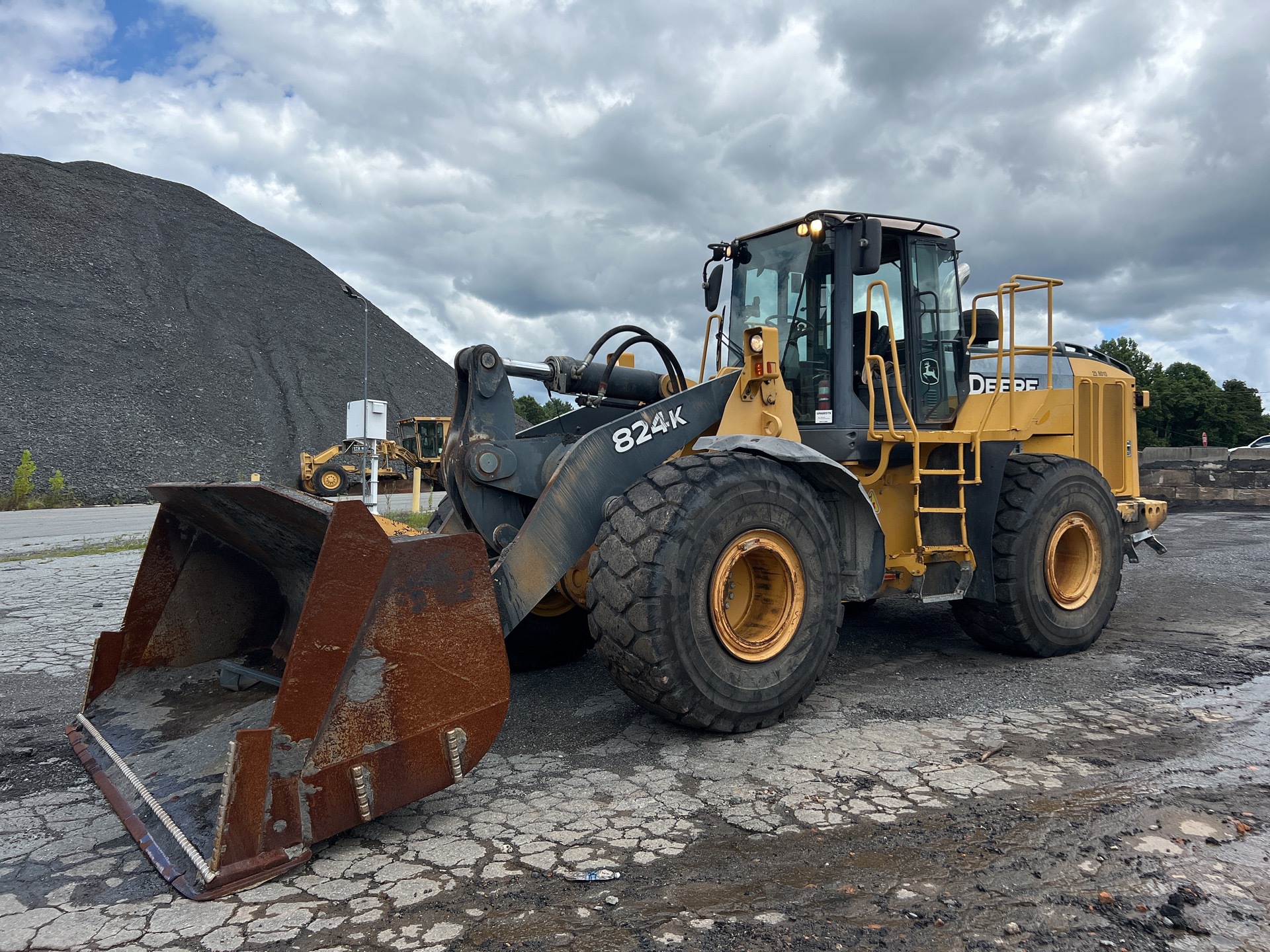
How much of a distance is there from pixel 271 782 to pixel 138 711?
56.2 inches

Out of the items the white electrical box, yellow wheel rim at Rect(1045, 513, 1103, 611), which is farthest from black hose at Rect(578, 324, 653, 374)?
the white electrical box

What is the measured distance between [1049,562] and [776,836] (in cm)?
342

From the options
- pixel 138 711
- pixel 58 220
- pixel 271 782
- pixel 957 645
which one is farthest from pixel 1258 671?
pixel 58 220

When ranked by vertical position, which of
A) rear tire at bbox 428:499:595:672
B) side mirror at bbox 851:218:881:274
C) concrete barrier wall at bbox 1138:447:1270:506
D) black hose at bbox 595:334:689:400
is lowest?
rear tire at bbox 428:499:595:672

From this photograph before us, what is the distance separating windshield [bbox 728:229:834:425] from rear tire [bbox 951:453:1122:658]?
1.42 metres

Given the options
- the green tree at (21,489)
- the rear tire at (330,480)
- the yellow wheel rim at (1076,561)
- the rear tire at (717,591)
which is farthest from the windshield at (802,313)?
the rear tire at (330,480)

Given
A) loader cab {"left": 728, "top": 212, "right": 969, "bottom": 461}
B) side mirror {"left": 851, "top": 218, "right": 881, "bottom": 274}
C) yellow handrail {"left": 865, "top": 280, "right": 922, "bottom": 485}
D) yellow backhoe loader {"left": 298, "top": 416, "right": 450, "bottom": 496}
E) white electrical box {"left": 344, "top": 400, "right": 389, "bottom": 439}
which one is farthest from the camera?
yellow backhoe loader {"left": 298, "top": 416, "right": 450, "bottom": 496}

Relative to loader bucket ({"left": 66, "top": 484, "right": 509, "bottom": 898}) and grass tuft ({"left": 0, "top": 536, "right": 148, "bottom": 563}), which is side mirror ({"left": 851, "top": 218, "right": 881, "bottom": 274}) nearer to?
loader bucket ({"left": 66, "top": 484, "right": 509, "bottom": 898})

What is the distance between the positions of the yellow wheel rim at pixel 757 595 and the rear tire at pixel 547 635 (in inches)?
45.4

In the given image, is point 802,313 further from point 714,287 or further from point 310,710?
point 310,710

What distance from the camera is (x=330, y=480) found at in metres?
28.8

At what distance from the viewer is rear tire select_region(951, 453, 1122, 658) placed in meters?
5.51

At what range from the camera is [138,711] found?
3738mm

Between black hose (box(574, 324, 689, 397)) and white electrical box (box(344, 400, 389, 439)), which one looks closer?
black hose (box(574, 324, 689, 397))
